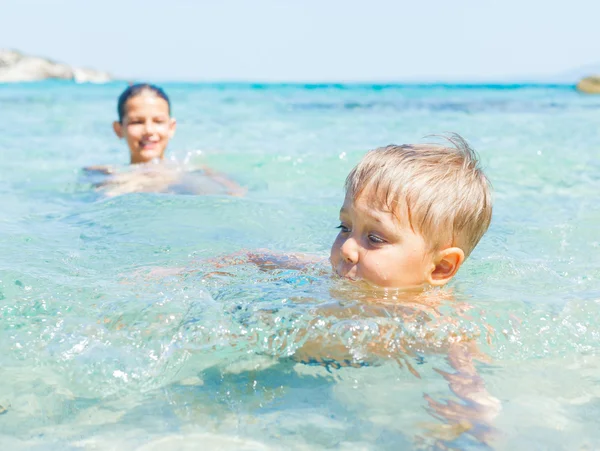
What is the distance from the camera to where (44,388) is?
2416 mm

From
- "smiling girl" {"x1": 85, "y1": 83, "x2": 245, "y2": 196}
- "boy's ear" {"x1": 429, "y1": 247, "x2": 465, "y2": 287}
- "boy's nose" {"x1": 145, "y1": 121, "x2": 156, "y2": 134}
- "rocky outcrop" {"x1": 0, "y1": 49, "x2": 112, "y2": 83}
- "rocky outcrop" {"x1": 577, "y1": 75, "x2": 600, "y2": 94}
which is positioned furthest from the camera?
"rocky outcrop" {"x1": 0, "y1": 49, "x2": 112, "y2": 83}

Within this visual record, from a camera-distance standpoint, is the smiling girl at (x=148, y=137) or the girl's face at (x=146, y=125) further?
the girl's face at (x=146, y=125)

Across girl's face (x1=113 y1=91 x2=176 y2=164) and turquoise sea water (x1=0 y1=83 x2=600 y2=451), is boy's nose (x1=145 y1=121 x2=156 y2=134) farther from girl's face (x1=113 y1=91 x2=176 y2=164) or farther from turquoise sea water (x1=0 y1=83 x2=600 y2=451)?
turquoise sea water (x1=0 y1=83 x2=600 y2=451)

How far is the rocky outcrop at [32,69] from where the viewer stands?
6394 centimetres

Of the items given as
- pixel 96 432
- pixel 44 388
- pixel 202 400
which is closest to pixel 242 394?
pixel 202 400

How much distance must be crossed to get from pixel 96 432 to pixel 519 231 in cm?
336

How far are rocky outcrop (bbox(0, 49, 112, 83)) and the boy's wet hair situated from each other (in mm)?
64140

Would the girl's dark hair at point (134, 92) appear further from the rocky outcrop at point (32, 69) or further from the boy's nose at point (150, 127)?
the rocky outcrop at point (32, 69)

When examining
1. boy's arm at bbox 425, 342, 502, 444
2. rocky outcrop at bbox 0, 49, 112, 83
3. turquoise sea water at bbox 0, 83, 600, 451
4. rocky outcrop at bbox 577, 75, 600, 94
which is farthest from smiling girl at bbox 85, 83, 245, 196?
rocky outcrop at bbox 0, 49, 112, 83

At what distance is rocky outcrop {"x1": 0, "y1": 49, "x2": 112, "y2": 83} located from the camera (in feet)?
210

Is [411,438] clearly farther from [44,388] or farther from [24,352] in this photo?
[24,352]

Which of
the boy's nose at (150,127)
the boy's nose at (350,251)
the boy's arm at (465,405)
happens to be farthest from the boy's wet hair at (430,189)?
the boy's nose at (150,127)

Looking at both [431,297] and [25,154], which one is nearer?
[431,297]

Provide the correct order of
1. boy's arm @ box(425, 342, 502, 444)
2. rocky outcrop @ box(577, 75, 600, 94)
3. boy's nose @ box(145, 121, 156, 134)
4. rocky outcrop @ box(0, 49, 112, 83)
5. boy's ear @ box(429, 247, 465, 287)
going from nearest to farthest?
boy's arm @ box(425, 342, 502, 444) < boy's ear @ box(429, 247, 465, 287) < boy's nose @ box(145, 121, 156, 134) < rocky outcrop @ box(577, 75, 600, 94) < rocky outcrop @ box(0, 49, 112, 83)
